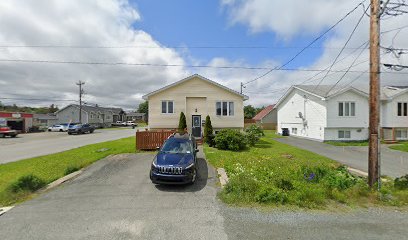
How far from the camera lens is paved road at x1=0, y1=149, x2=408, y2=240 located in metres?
4.91

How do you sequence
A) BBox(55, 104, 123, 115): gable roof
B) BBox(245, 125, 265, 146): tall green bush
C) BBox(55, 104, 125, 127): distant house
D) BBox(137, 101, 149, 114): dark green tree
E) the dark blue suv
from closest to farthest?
the dark blue suv < BBox(245, 125, 265, 146): tall green bush < BBox(55, 104, 125, 127): distant house < BBox(55, 104, 123, 115): gable roof < BBox(137, 101, 149, 114): dark green tree

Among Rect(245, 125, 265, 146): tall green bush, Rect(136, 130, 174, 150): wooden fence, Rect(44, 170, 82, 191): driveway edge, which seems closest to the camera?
Rect(44, 170, 82, 191): driveway edge

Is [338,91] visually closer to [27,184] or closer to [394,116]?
[394,116]

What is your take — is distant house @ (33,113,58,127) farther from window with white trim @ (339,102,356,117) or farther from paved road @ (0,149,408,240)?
window with white trim @ (339,102,356,117)

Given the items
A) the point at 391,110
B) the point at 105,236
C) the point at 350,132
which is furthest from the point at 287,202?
the point at 391,110

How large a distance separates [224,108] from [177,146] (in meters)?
12.1

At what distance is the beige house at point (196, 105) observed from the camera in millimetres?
20812

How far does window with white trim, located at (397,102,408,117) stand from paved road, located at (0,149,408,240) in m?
25.3

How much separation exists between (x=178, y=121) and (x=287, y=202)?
49.4 ft

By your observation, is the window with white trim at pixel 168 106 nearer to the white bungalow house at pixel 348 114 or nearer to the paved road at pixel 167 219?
the paved road at pixel 167 219

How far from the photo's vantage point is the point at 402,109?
83.5ft

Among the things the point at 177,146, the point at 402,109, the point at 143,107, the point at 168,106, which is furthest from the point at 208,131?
the point at 143,107

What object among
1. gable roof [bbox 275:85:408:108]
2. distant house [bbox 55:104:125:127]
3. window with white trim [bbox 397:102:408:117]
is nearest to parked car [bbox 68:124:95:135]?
distant house [bbox 55:104:125:127]

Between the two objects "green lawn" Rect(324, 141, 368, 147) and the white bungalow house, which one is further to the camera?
the white bungalow house
